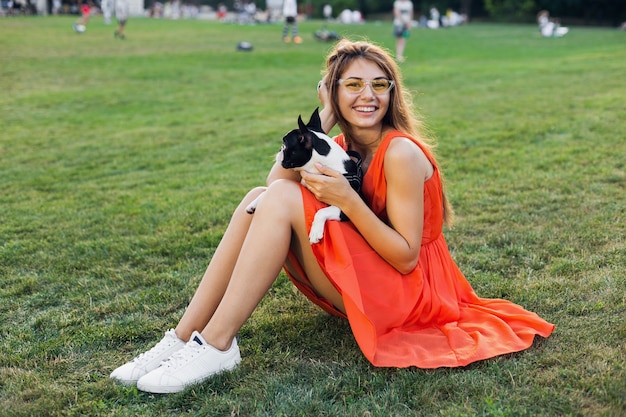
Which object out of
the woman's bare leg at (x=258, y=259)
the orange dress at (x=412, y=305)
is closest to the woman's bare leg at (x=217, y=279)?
the woman's bare leg at (x=258, y=259)

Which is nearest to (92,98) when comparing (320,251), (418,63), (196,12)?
(418,63)

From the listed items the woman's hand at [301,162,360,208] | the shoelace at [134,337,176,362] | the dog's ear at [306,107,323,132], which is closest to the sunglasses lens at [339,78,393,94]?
the dog's ear at [306,107,323,132]

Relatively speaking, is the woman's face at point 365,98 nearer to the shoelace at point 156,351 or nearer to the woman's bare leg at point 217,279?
the woman's bare leg at point 217,279

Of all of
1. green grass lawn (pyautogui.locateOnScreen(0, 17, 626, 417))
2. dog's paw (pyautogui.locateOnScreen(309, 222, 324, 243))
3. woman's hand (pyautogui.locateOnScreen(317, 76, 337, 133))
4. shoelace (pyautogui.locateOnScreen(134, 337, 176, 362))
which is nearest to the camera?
green grass lawn (pyautogui.locateOnScreen(0, 17, 626, 417))

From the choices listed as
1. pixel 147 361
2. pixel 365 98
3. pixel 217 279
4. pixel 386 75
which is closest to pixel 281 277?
pixel 217 279

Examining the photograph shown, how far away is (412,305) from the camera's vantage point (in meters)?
3.05

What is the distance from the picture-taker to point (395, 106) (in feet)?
10.6

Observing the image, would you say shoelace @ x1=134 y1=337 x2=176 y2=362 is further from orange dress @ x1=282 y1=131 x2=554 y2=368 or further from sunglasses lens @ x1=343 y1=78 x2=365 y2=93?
sunglasses lens @ x1=343 y1=78 x2=365 y2=93

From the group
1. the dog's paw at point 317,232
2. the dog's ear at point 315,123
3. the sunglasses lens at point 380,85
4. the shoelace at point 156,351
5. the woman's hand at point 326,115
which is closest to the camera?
the dog's paw at point 317,232

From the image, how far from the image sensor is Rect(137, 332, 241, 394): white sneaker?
285 cm

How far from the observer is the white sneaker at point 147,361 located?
295 cm

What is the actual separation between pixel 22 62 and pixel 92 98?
5.41 meters

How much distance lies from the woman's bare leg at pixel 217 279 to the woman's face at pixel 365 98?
2.34 ft

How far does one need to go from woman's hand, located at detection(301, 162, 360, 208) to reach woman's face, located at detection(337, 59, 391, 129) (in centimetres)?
37
